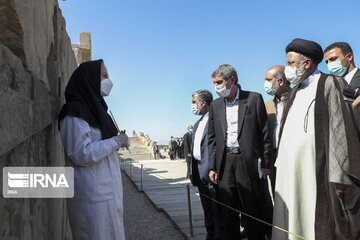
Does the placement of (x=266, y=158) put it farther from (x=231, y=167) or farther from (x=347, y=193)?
(x=347, y=193)

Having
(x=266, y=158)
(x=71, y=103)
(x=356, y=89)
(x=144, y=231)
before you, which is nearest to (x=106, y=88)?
(x=71, y=103)

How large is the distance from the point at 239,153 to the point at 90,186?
1.45 m

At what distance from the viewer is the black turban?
240 cm

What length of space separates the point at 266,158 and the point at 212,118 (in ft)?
2.40

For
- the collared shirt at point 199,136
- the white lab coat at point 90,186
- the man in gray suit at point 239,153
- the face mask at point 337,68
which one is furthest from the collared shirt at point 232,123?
the face mask at point 337,68

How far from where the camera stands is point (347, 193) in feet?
6.09

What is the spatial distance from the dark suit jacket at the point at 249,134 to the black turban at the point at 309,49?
2.08 ft

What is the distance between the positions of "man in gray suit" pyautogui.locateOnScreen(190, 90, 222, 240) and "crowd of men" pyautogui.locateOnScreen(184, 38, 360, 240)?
0.01 meters

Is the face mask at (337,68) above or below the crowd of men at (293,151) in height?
above

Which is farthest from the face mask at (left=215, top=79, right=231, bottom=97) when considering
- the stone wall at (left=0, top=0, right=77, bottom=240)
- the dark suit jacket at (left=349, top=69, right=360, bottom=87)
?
the stone wall at (left=0, top=0, right=77, bottom=240)

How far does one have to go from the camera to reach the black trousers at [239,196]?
2717 millimetres

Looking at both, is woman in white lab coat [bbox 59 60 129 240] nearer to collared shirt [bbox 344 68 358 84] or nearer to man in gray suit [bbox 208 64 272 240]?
man in gray suit [bbox 208 64 272 240]

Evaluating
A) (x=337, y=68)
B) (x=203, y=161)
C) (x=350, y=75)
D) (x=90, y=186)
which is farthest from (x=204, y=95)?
(x=90, y=186)

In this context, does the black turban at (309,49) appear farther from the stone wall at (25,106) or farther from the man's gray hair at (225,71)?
the stone wall at (25,106)
